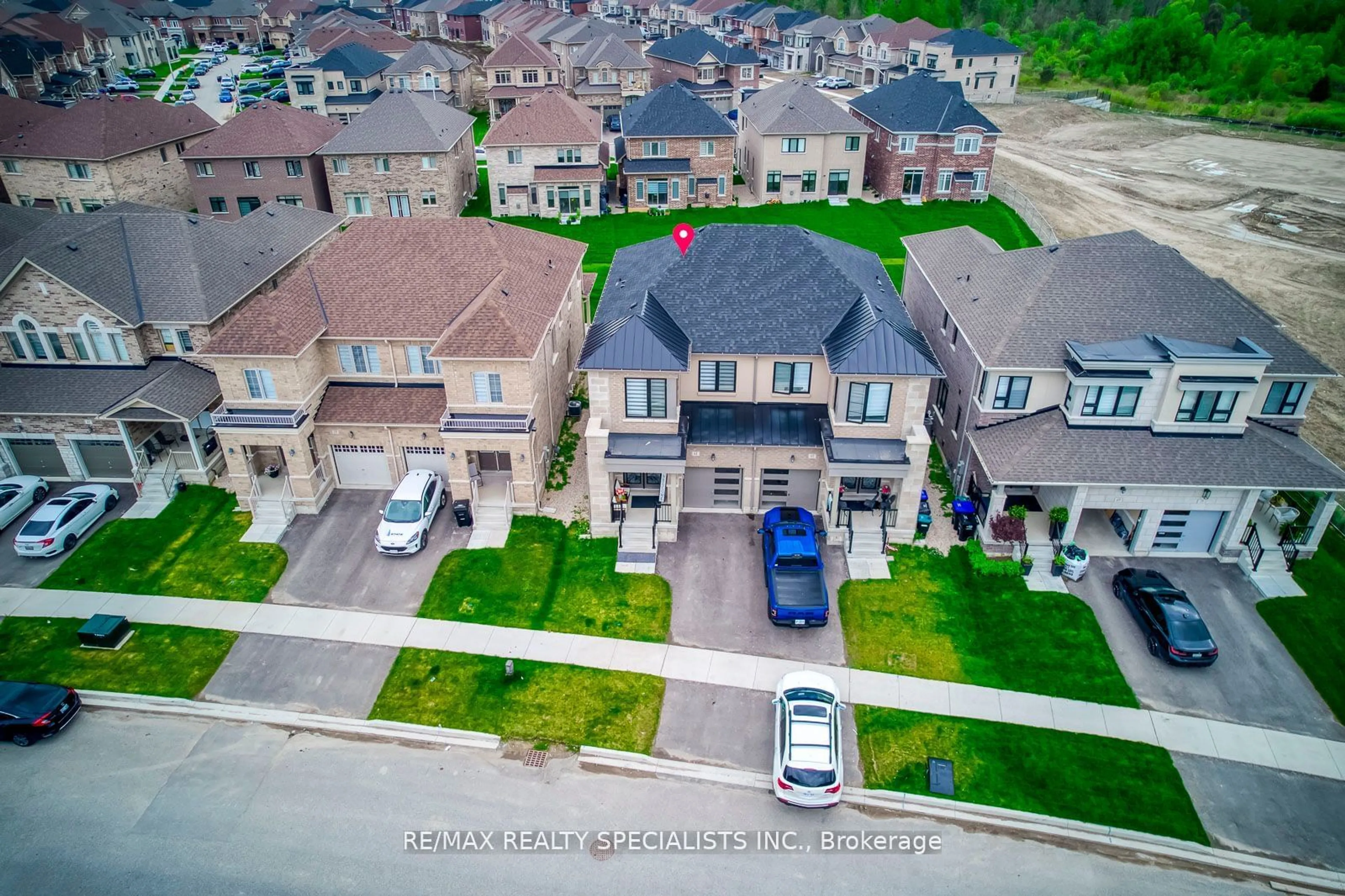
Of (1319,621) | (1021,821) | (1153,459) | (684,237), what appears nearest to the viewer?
(1021,821)

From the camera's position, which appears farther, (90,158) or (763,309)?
(90,158)

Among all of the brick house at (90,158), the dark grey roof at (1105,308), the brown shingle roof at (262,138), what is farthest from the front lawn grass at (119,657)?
the brick house at (90,158)

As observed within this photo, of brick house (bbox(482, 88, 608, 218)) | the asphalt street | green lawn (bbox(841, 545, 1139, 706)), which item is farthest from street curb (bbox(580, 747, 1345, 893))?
brick house (bbox(482, 88, 608, 218))

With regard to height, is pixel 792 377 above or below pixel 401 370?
above

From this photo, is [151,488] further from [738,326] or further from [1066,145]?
[1066,145]

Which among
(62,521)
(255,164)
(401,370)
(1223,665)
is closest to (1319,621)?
(1223,665)

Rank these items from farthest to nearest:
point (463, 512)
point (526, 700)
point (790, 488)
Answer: point (790, 488) → point (463, 512) → point (526, 700)

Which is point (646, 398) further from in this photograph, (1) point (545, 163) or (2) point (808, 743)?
(1) point (545, 163)
